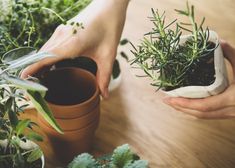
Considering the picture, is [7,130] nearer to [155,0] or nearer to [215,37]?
[215,37]

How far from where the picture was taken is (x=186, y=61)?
69 centimetres

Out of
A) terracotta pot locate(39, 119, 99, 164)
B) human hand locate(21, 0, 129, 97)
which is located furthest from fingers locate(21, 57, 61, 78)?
terracotta pot locate(39, 119, 99, 164)

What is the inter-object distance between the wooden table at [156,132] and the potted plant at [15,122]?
0.47ft

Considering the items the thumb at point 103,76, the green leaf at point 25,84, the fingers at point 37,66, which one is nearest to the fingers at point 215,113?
the thumb at point 103,76

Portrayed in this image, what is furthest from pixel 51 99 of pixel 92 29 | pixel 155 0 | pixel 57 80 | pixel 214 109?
pixel 155 0

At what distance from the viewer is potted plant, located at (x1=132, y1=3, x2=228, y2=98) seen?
0.69m

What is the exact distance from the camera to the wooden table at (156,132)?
2.73 feet

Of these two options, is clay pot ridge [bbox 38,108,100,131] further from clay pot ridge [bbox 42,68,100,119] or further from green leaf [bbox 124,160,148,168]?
green leaf [bbox 124,160,148,168]

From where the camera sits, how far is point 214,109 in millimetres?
758

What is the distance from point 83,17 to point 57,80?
0.15 m

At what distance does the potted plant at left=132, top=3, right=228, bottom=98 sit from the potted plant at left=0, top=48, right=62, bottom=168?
8.1 inches

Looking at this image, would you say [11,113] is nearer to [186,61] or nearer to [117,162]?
[117,162]

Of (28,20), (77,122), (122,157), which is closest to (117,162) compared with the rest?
(122,157)

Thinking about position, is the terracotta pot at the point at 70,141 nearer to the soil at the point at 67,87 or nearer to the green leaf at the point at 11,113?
the soil at the point at 67,87
